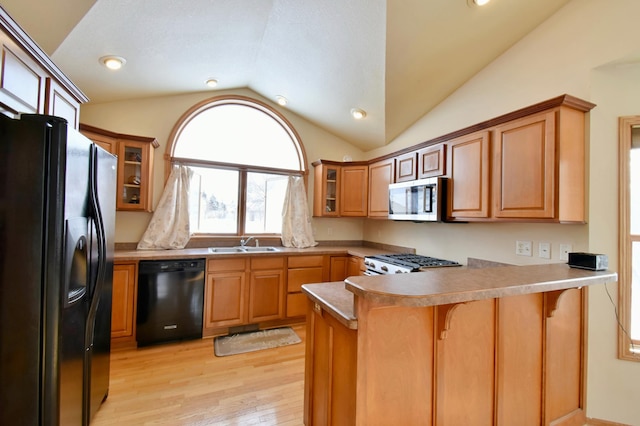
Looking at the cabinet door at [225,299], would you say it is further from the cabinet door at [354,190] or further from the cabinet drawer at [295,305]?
the cabinet door at [354,190]

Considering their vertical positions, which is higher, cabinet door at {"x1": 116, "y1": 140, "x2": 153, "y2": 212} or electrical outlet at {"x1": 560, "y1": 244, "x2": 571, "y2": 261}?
cabinet door at {"x1": 116, "y1": 140, "x2": 153, "y2": 212}

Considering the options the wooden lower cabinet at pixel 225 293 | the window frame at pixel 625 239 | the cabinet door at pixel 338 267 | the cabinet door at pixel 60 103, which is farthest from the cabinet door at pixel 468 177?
the cabinet door at pixel 60 103

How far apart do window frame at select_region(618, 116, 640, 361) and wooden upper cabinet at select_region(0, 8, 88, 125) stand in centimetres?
361

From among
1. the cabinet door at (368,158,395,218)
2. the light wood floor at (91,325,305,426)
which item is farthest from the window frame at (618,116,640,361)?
the light wood floor at (91,325,305,426)

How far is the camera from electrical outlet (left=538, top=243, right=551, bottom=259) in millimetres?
2113

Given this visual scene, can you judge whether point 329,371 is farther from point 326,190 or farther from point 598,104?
point 326,190

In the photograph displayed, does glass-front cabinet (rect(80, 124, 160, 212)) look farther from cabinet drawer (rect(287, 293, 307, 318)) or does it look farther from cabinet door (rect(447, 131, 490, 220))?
cabinet door (rect(447, 131, 490, 220))

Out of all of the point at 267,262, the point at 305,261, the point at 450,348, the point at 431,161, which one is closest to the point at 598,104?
the point at 431,161

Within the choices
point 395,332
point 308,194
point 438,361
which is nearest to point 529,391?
point 438,361

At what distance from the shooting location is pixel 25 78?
58.4 inches

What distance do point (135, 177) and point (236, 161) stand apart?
124 centimetres

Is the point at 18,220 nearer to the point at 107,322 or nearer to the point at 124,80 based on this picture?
the point at 107,322

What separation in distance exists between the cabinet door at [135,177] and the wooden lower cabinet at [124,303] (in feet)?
2.41

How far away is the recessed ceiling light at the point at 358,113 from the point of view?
347cm
